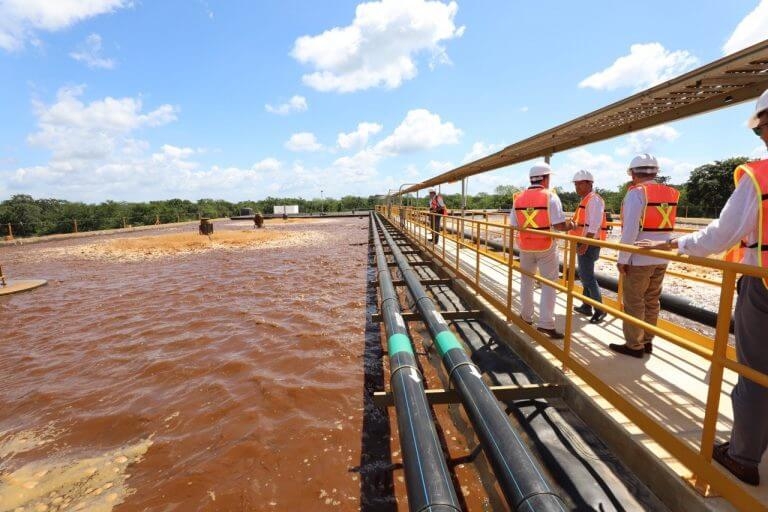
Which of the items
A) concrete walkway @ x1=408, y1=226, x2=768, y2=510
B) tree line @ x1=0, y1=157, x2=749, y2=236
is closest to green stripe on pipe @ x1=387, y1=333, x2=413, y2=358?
concrete walkway @ x1=408, y1=226, x2=768, y2=510

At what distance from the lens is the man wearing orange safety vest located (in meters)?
1.69

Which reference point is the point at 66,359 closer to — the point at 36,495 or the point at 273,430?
the point at 36,495

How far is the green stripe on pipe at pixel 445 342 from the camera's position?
3.26 meters

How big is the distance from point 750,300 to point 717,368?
0.37m

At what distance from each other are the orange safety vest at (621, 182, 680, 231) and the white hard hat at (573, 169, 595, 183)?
1344mm

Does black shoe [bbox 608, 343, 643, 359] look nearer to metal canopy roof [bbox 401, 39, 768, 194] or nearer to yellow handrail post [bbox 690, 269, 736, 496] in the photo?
yellow handrail post [bbox 690, 269, 736, 496]

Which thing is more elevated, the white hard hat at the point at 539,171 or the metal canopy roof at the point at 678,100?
the metal canopy roof at the point at 678,100

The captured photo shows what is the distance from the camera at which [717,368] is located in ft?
5.57

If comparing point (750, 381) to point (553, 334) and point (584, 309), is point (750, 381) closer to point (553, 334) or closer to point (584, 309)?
point (553, 334)

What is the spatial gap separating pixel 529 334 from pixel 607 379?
0.88 m

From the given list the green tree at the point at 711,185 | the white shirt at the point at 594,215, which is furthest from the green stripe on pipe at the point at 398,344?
the green tree at the point at 711,185

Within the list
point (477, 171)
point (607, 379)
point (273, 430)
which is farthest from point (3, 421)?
→ point (477, 171)

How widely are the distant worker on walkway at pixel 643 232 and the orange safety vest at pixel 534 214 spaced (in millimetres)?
777

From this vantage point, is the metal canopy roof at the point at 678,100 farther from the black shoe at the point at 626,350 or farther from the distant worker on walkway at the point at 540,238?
the black shoe at the point at 626,350
